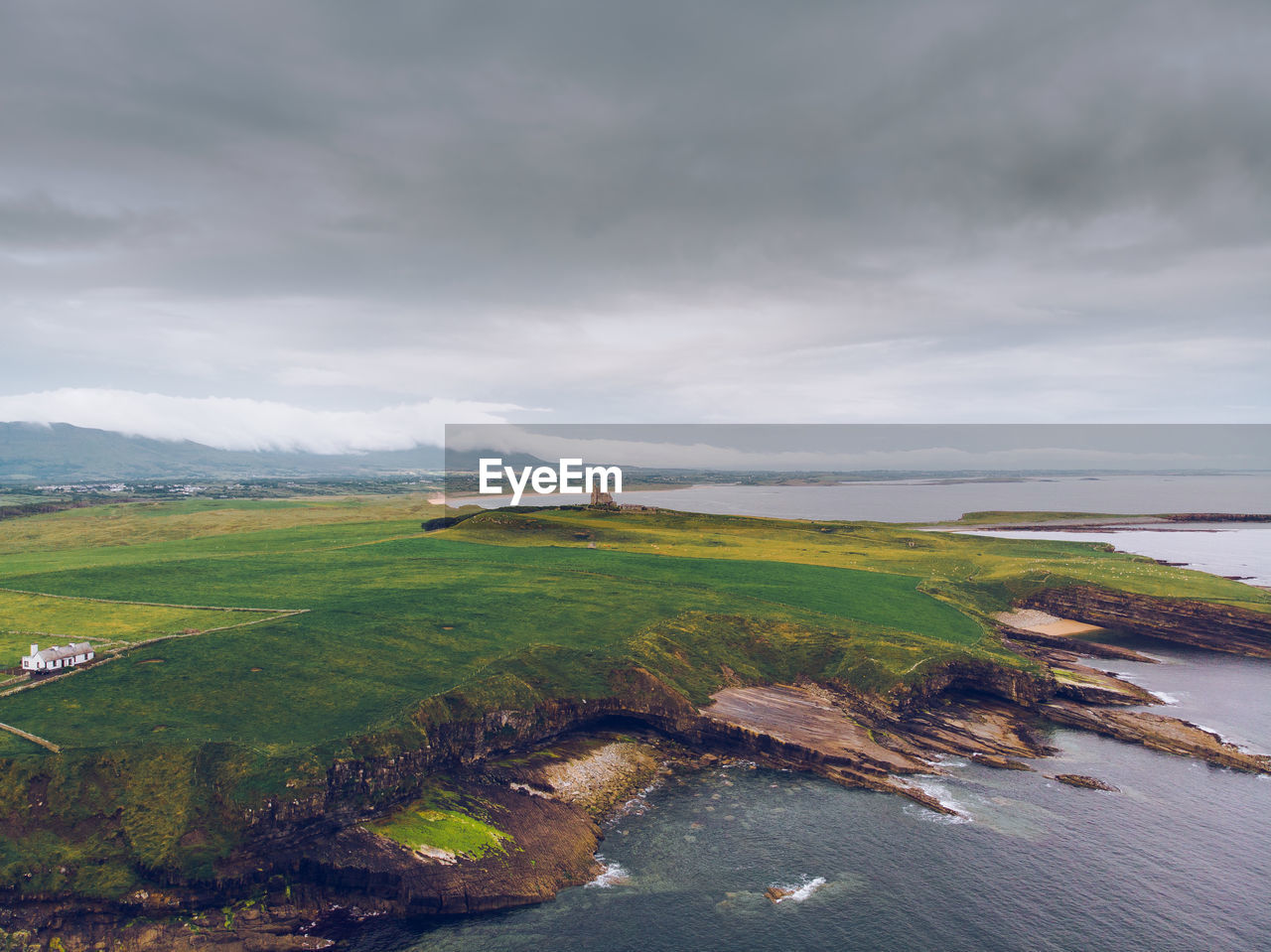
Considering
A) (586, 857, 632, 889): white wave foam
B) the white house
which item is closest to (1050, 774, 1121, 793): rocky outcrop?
(586, 857, 632, 889): white wave foam

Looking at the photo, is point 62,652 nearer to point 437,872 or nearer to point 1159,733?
point 437,872

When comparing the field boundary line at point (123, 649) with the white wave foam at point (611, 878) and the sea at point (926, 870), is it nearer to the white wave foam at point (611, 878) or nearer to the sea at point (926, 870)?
the sea at point (926, 870)

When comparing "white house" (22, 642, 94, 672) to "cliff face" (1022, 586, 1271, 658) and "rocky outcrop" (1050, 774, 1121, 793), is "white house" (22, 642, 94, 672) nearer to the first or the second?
"rocky outcrop" (1050, 774, 1121, 793)

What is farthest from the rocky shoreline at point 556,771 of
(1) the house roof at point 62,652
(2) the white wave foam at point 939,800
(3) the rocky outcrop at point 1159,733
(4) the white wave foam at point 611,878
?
(1) the house roof at point 62,652

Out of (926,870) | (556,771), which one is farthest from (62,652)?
(926,870)

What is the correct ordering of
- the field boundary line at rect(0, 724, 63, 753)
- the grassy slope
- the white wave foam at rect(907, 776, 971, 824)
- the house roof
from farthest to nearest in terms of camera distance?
the house roof → the white wave foam at rect(907, 776, 971, 824) → the grassy slope → the field boundary line at rect(0, 724, 63, 753)

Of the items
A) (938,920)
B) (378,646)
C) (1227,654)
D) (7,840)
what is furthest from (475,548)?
(1227,654)
